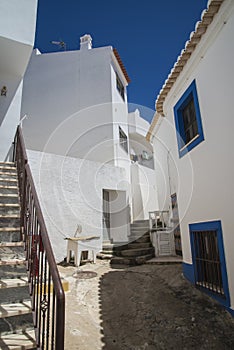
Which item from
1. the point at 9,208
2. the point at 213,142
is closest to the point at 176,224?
the point at 213,142

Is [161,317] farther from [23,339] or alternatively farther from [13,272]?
[13,272]

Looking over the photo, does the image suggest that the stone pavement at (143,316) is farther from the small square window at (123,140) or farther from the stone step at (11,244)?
the small square window at (123,140)

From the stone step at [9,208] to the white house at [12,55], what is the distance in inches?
111

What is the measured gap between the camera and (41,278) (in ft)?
8.03

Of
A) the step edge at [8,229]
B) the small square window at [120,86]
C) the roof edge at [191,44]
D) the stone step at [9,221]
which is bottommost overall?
the step edge at [8,229]

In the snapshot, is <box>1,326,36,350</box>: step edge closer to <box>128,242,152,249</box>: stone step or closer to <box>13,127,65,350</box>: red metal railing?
<box>13,127,65,350</box>: red metal railing

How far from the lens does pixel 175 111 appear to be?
6184mm

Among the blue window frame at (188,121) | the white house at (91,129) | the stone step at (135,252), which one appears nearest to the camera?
the blue window frame at (188,121)

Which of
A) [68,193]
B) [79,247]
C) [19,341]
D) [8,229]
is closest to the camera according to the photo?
[19,341]

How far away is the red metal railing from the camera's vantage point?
5.92 feet

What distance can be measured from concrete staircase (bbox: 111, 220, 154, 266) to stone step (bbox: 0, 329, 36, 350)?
210 inches

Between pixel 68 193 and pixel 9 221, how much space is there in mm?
4382

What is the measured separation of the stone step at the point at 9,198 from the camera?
4.12m

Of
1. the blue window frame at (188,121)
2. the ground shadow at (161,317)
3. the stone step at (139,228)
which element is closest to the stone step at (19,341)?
the ground shadow at (161,317)
